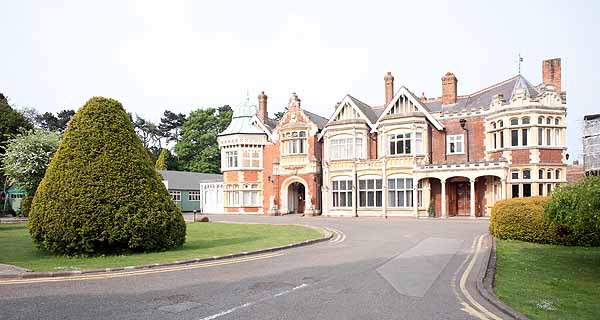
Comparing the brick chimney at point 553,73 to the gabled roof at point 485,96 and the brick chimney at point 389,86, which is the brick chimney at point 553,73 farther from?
the brick chimney at point 389,86

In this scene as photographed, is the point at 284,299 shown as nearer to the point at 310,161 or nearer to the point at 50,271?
the point at 50,271

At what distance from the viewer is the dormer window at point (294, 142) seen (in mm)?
41219

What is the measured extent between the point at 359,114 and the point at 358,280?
29320mm

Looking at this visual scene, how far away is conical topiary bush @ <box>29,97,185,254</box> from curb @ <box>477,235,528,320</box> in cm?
939

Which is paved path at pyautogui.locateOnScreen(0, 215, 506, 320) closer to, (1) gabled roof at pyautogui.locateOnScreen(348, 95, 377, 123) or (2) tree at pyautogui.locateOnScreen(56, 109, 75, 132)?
(1) gabled roof at pyautogui.locateOnScreen(348, 95, 377, 123)

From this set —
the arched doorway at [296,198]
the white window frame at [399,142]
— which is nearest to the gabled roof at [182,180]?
the arched doorway at [296,198]

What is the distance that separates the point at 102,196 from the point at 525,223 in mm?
15721

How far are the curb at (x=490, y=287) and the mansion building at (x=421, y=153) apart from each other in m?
20.3

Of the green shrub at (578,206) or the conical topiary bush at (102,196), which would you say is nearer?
the green shrub at (578,206)

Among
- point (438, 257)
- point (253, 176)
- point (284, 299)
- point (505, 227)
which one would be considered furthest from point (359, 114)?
point (284, 299)

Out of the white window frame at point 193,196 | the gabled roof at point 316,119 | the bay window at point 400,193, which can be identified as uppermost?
the gabled roof at point 316,119

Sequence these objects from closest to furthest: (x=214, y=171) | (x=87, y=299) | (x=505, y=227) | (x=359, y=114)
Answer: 1. (x=87, y=299)
2. (x=505, y=227)
3. (x=359, y=114)
4. (x=214, y=171)

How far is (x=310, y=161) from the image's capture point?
40.2m

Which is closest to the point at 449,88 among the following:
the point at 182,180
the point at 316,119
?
the point at 316,119
